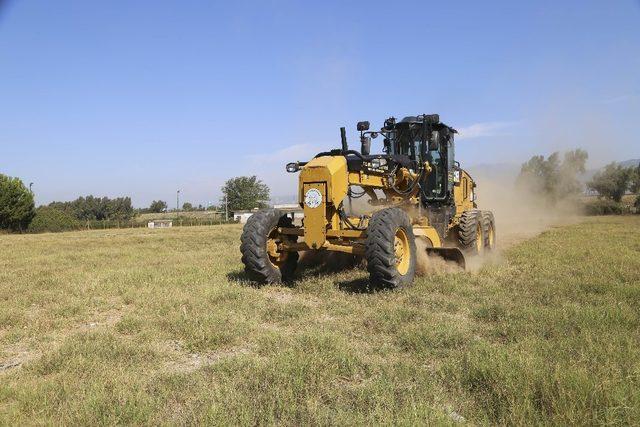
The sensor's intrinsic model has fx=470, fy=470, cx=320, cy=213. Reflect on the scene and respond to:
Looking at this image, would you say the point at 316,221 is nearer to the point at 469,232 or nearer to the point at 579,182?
the point at 469,232

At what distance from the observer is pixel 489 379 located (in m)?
3.54

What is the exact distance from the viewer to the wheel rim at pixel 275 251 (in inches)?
316

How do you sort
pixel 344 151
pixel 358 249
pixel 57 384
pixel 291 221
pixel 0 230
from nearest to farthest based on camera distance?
pixel 57 384
pixel 358 249
pixel 344 151
pixel 291 221
pixel 0 230

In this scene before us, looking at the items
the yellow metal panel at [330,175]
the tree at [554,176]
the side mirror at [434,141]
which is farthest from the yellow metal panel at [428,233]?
the tree at [554,176]

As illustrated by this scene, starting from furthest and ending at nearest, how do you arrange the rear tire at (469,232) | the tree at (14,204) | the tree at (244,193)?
the tree at (244,193) < the tree at (14,204) < the rear tire at (469,232)

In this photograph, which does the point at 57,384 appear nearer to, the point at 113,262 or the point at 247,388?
the point at 247,388

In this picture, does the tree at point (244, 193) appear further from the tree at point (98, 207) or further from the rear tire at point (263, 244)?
the rear tire at point (263, 244)

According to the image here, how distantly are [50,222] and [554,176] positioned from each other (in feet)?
167

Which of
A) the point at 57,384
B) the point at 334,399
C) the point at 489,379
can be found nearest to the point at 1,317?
the point at 57,384

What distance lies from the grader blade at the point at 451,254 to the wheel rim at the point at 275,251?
2.68 meters

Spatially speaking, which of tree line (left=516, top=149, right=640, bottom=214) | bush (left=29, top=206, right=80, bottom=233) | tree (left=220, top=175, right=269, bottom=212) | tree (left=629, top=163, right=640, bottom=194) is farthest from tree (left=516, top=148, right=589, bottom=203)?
tree (left=220, top=175, right=269, bottom=212)

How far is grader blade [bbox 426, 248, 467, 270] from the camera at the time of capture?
8.48 meters

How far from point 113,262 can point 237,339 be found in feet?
27.9

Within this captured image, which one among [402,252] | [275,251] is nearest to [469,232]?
[402,252]
